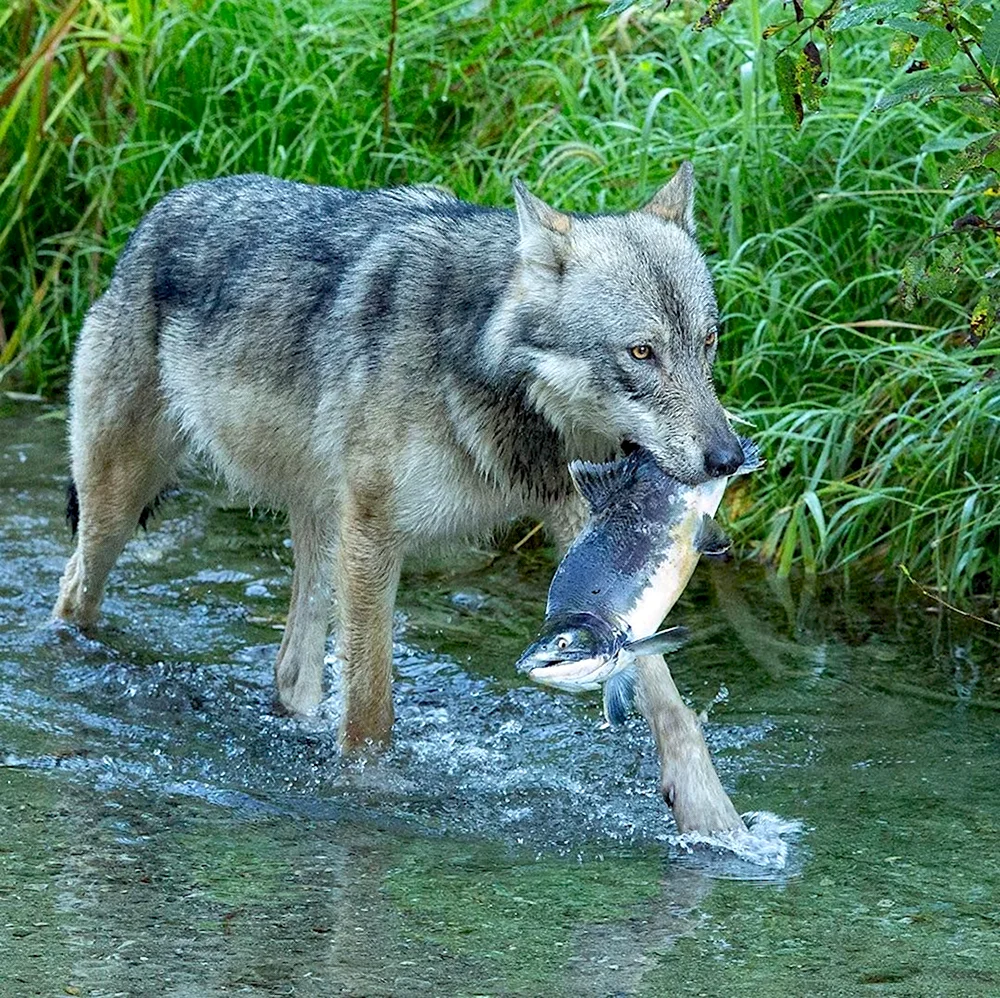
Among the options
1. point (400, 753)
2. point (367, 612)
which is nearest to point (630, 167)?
point (367, 612)

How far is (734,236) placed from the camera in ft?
21.2

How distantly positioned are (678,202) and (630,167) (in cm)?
250

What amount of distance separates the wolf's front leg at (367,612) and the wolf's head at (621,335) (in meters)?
0.62

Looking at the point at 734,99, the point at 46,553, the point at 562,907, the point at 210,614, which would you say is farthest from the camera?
the point at 734,99

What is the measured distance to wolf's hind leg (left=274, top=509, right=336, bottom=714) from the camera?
17.1ft

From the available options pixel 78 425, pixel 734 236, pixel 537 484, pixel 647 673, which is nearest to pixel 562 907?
pixel 647 673

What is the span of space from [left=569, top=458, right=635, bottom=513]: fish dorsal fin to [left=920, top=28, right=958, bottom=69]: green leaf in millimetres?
1097

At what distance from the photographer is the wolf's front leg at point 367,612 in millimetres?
4441

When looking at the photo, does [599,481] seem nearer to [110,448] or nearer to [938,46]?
[938,46]

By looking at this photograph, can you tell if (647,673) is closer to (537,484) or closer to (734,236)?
(537,484)

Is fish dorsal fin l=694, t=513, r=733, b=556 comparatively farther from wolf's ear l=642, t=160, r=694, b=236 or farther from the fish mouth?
wolf's ear l=642, t=160, r=694, b=236

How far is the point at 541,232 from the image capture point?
409 cm

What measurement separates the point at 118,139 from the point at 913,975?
649 centimetres

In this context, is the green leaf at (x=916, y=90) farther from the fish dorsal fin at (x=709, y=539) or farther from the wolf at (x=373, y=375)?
the fish dorsal fin at (x=709, y=539)
